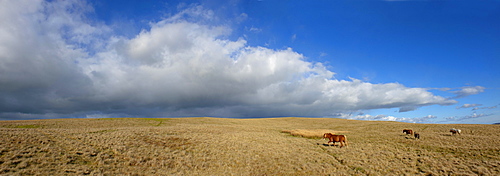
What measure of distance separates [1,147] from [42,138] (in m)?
4.47

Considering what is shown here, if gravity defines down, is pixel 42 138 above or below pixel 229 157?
above

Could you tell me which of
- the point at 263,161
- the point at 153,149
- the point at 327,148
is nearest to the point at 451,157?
the point at 327,148

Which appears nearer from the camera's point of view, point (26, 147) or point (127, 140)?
point (26, 147)

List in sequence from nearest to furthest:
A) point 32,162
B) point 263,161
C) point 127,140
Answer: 1. point 32,162
2. point 263,161
3. point 127,140

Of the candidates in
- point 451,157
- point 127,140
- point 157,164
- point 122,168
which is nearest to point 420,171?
point 451,157

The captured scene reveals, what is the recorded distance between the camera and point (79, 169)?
52.5ft

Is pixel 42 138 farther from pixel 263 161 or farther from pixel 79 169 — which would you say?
pixel 263 161

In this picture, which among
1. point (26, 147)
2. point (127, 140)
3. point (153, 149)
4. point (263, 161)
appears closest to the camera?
point (26, 147)

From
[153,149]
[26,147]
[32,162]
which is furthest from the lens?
[153,149]

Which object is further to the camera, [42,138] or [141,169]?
[42,138]

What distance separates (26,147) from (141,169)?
992cm

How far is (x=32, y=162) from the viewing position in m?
16.0

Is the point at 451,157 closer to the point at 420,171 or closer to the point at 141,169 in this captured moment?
the point at 420,171

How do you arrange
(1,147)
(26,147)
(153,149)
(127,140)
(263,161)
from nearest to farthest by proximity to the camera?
(1,147)
(26,147)
(263,161)
(153,149)
(127,140)
